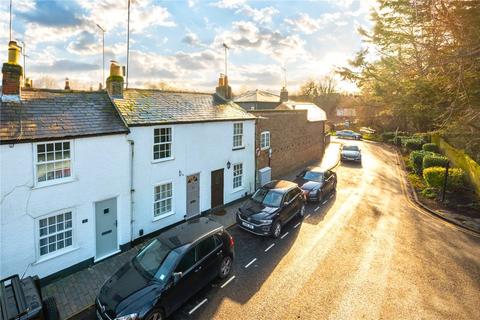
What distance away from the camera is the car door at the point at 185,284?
7266 mm

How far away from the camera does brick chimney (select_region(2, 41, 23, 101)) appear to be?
8.84m

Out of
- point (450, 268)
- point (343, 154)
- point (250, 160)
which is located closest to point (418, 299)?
point (450, 268)

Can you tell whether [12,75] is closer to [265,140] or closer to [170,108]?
[170,108]

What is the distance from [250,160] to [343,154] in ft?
51.8

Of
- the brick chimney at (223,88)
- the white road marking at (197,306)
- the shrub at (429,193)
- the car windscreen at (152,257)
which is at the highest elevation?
the brick chimney at (223,88)

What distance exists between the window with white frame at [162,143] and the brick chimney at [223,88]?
7321mm

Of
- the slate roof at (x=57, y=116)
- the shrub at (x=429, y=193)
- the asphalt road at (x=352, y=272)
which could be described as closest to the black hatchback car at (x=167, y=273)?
the asphalt road at (x=352, y=272)

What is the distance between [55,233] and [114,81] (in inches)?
256

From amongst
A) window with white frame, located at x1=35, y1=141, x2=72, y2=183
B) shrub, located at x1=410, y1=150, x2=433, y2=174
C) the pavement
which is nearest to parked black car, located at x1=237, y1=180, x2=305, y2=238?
the pavement

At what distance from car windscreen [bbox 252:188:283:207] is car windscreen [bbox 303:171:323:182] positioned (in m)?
5.43

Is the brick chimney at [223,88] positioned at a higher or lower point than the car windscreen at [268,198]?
higher

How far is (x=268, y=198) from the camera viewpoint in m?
13.1

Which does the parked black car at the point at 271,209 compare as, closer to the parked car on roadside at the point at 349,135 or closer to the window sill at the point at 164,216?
the window sill at the point at 164,216

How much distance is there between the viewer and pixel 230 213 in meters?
14.8
